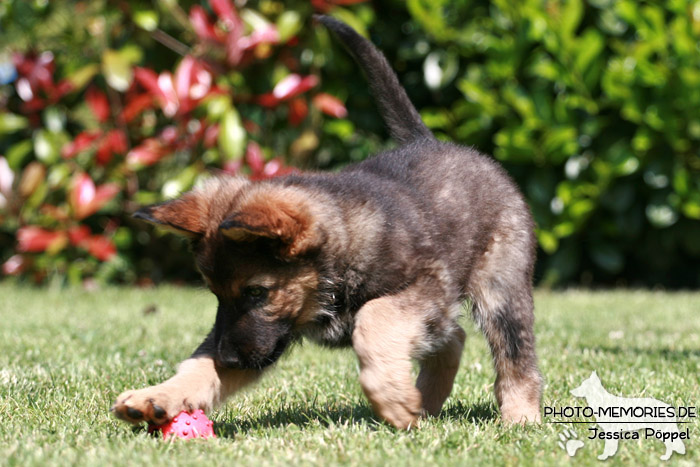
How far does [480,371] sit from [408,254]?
144cm

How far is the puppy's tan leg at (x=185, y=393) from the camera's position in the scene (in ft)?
9.11

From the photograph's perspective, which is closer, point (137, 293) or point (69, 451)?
point (69, 451)

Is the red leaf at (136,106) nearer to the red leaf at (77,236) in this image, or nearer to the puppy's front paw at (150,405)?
the red leaf at (77,236)

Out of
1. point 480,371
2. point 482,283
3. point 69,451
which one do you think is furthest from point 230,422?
point 480,371

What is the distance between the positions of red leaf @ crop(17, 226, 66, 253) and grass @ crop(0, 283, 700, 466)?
0.68 metres

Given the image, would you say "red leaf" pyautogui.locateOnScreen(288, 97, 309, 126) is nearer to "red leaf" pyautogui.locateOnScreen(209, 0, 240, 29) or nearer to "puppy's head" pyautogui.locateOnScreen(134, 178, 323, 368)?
"red leaf" pyautogui.locateOnScreen(209, 0, 240, 29)

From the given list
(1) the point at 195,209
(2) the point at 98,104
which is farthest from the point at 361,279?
(2) the point at 98,104

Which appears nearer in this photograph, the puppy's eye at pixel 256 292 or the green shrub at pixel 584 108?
the puppy's eye at pixel 256 292

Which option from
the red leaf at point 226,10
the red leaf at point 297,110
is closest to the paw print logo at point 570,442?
the red leaf at point 297,110

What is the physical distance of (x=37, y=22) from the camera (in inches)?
295

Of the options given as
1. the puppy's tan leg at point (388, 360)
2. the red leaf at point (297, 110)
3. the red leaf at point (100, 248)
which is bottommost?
the red leaf at point (100, 248)

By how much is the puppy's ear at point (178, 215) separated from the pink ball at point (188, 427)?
2.06 ft

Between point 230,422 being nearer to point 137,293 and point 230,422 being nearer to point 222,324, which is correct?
point 222,324

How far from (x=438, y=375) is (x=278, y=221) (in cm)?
115
